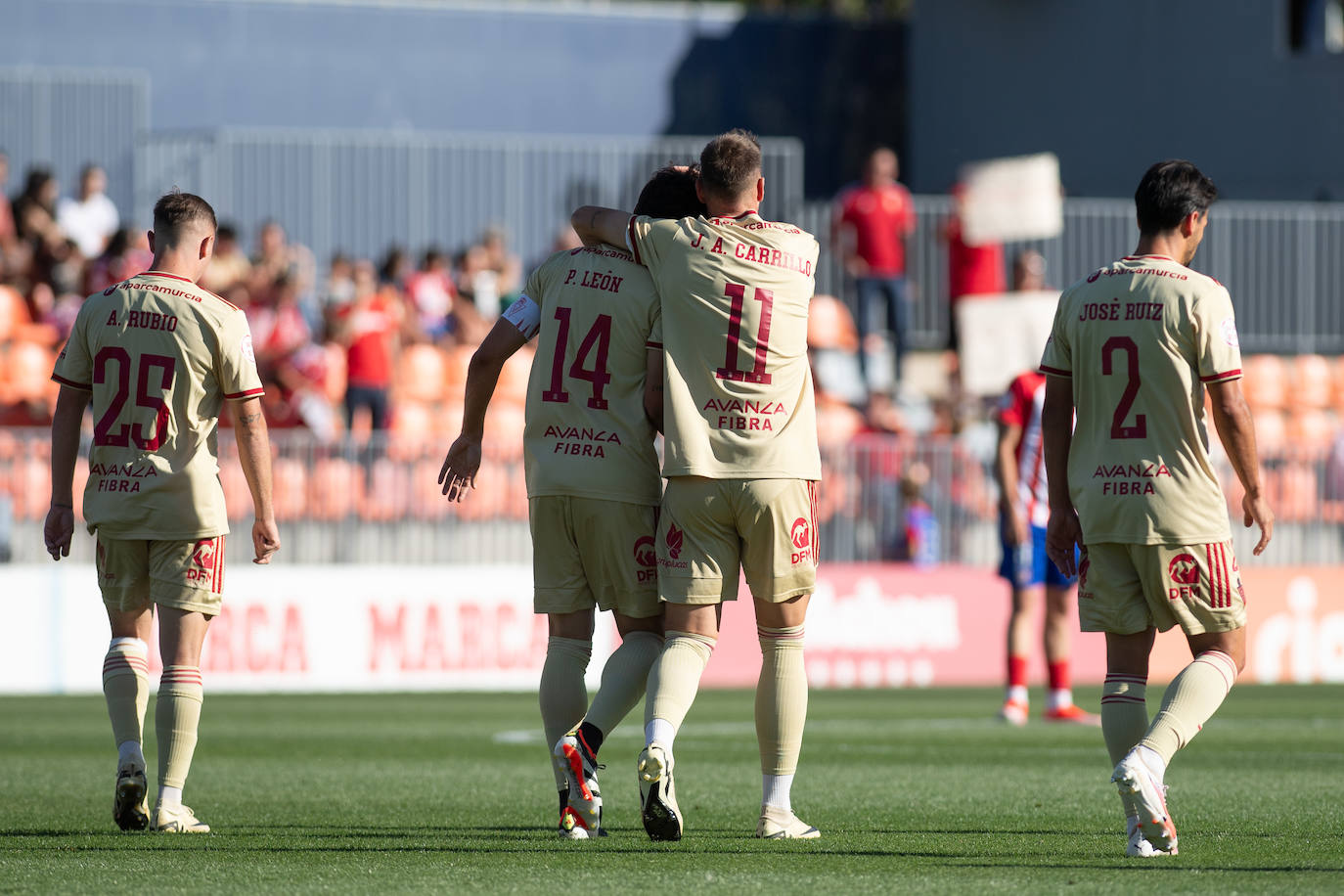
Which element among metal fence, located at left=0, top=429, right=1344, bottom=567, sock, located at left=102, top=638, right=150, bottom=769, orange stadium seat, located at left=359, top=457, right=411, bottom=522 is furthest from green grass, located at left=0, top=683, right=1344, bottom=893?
orange stadium seat, located at left=359, top=457, right=411, bottom=522

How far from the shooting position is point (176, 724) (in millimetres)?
6812

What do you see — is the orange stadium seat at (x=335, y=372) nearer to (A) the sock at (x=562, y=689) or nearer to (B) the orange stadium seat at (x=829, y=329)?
(B) the orange stadium seat at (x=829, y=329)

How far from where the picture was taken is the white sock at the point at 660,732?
20.2ft

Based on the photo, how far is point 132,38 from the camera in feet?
98.5

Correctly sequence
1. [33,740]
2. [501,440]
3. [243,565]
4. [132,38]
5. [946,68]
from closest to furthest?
1. [33,740]
2. [243,565]
3. [501,440]
4. [132,38]
5. [946,68]

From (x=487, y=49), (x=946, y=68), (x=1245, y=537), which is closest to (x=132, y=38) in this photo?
(x=487, y=49)

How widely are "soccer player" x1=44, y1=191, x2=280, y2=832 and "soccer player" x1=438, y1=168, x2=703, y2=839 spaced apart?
0.85 meters

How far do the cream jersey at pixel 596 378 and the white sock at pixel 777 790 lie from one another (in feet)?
3.30

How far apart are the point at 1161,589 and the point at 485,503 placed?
11819mm

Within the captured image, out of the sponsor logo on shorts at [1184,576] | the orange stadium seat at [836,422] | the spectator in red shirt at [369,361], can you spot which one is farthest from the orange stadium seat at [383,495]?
the sponsor logo on shorts at [1184,576]

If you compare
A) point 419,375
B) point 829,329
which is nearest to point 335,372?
point 419,375

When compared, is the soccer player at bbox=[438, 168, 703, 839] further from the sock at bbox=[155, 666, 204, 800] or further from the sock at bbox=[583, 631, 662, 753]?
the sock at bbox=[155, 666, 204, 800]

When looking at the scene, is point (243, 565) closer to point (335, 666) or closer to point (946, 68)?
point (335, 666)

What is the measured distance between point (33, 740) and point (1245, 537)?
12222 millimetres
